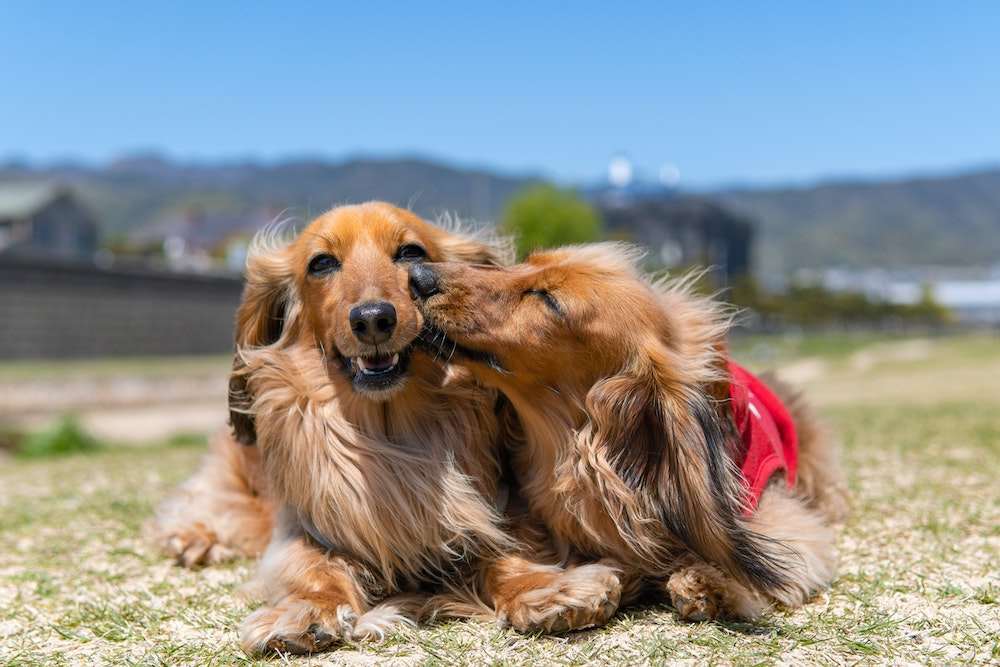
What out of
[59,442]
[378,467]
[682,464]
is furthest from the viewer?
[59,442]

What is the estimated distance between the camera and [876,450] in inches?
250

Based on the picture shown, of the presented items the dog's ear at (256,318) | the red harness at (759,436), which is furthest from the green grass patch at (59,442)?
the red harness at (759,436)

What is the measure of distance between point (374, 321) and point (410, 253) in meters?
0.58

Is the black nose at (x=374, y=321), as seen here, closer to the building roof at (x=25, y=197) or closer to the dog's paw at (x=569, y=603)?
Answer: the dog's paw at (x=569, y=603)

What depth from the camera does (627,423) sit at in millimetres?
2760

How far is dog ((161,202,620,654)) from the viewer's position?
2754mm

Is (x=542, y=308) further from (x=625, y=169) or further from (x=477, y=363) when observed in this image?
(x=625, y=169)

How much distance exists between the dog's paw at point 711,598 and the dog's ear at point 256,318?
5.66ft

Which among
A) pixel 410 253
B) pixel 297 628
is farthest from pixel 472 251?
pixel 297 628

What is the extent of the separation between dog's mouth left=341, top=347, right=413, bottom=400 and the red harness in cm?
106

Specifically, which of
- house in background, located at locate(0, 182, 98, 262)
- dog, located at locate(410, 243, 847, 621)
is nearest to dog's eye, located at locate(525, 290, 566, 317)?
dog, located at locate(410, 243, 847, 621)

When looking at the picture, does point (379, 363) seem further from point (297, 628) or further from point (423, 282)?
point (297, 628)

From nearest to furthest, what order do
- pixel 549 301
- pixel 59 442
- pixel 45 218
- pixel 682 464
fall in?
pixel 682 464
pixel 549 301
pixel 59 442
pixel 45 218

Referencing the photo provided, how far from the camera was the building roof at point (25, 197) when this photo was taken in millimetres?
63875
